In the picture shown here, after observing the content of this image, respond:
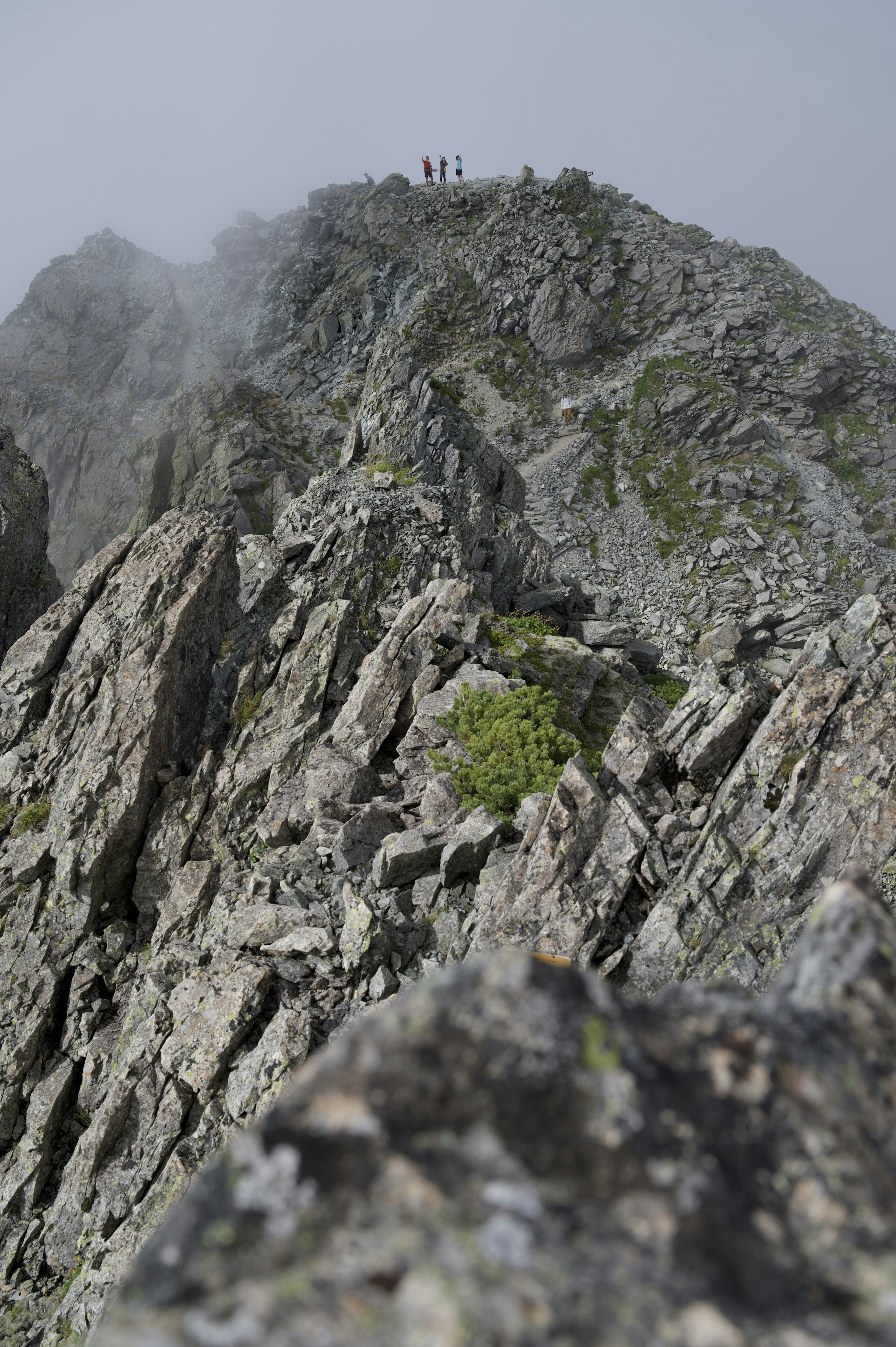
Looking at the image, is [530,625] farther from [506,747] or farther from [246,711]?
[246,711]

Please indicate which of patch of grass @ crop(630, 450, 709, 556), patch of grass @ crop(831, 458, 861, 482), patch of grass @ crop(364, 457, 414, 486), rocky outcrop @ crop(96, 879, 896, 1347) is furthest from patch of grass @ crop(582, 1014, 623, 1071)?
patch of grass @ crop(831, 458, 861, 482)

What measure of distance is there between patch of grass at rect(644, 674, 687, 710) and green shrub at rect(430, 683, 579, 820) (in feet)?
37.9

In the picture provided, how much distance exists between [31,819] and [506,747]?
14659mm

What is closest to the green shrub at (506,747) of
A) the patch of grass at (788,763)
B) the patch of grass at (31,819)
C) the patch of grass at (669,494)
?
the patch of grass at (788,763)

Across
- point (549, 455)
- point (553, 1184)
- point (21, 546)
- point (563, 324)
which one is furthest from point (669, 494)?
point (553, 1184)

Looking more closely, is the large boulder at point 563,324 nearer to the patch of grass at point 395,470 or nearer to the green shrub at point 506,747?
the patch of grass at point 395,470

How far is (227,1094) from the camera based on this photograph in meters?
12.7

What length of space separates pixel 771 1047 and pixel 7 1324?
59.7 ft

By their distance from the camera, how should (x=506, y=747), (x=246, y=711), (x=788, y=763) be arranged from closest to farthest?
(x=788, y=763) < (x=506, y=747) < (x=246, y=711)

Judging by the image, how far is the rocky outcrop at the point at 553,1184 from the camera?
222 cm

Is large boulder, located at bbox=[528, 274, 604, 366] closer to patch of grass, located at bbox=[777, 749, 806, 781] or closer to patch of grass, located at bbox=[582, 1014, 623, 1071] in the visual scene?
patch of grass, located at bbox=[777, 749, 806, 781]

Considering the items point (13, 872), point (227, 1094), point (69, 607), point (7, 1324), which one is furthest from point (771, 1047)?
point (69, 607)

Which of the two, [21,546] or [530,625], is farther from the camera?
[21,546]

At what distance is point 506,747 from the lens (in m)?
18.7
